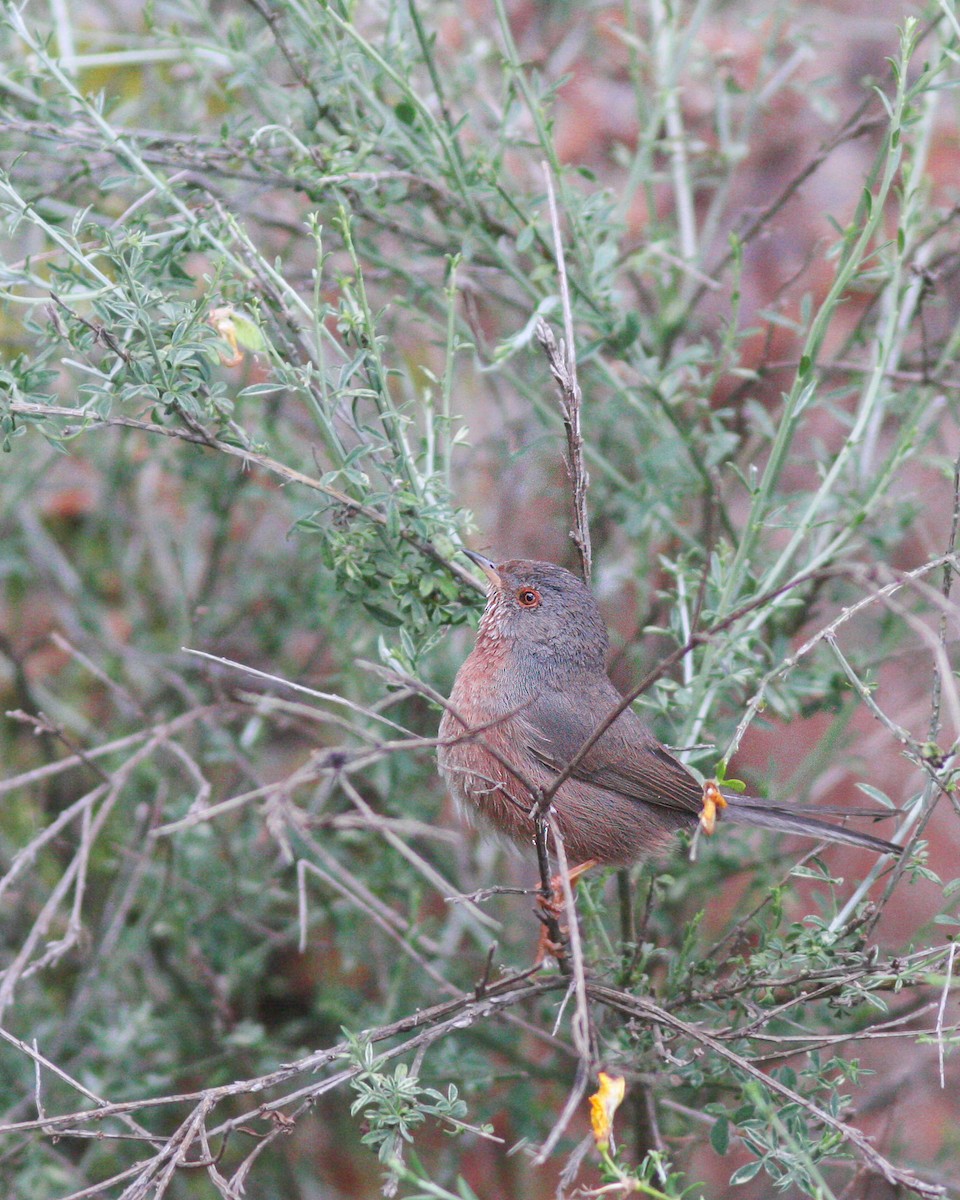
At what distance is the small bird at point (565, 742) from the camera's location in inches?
128

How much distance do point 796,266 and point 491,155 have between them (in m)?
3.58

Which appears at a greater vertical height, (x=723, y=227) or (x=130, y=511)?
(x=723, y=227)

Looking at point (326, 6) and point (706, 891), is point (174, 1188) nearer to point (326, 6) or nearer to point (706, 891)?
point (706, 891)

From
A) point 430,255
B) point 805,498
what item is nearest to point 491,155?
point 430,255

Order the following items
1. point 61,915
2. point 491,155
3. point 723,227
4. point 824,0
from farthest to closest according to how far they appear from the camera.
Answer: point 824,0
point 723,227
point 61,915
point 491,155

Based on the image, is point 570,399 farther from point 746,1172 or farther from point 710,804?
point 746,1172

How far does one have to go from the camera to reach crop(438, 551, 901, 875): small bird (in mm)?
3249

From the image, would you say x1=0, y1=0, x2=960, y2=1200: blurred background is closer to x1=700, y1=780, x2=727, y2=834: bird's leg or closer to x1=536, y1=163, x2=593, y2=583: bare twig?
x1=536, y1=163, x2=593, y2=583: bare twig

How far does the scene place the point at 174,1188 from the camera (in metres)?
4.24

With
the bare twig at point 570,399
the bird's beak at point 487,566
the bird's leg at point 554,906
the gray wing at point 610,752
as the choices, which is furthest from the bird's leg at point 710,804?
the bird's beak at point 487,566

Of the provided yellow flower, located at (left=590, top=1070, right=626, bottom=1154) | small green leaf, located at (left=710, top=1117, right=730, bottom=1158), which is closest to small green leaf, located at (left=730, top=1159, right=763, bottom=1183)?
small green leaf, located at (left=710, top=1117, right=730, bottom=1158)

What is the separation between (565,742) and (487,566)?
58 centimetres

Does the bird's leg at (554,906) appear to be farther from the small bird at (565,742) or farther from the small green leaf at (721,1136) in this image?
the small green leaf at (721,1136)

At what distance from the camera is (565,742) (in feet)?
11.3
